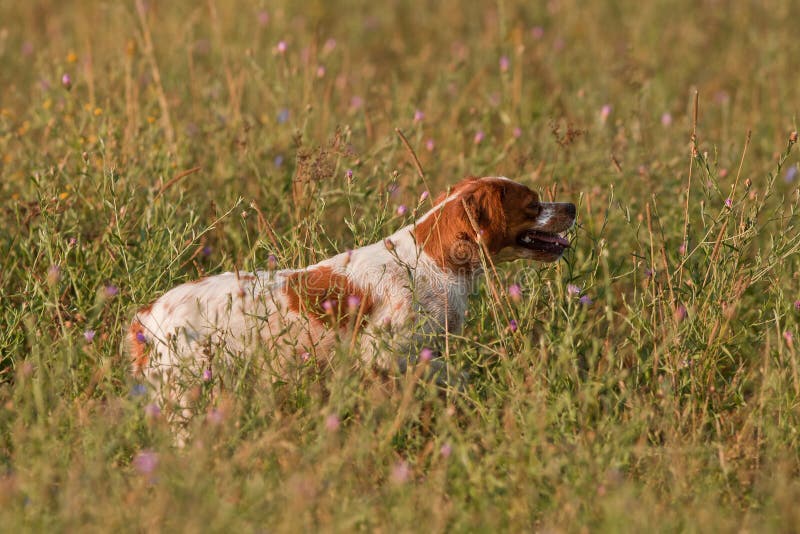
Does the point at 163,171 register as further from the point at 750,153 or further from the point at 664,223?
the point at 750,153

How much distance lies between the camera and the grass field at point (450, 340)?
10.5 ft

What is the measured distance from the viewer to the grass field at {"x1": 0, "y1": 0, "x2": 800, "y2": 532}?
321cm

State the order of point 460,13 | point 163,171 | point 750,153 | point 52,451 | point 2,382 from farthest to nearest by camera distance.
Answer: point 460,13
point 750,153
point 163,171
point 2,382
point 52,451

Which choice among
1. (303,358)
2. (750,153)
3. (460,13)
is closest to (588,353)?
(303,358)

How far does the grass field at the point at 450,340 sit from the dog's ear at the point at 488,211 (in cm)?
28

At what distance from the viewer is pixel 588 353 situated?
4266 millimetres

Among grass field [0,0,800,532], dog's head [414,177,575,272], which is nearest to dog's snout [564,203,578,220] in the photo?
dog's head [414,177,575,272]

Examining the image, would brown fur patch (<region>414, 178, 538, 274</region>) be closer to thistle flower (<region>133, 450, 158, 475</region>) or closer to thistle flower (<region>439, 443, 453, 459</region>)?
thistle flower (<region>439, 443, 453, 459</region>)

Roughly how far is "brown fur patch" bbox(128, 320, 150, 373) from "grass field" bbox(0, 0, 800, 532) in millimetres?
51

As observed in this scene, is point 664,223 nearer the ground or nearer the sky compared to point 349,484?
nearer the ground

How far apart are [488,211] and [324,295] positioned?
0.73 metres

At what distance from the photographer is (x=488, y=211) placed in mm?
4117

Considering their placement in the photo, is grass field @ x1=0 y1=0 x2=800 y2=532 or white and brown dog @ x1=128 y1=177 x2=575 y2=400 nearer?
grass field @ x1=0 y1=0 x2=800 y2=532

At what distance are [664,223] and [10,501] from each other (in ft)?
12.0
